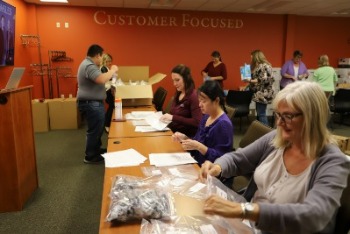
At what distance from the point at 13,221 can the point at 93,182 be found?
0.94m

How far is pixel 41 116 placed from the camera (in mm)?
5430

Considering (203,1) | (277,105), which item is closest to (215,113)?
(277,105)

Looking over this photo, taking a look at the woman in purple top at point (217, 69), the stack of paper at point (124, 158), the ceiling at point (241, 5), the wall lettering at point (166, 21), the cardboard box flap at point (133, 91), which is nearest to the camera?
the stack of paper at point (124, 158)

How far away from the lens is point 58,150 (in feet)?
14.3

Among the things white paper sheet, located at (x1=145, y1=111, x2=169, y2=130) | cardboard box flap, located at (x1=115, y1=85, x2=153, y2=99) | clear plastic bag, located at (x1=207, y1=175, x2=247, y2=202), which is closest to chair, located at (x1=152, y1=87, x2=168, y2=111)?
cardboard box flap, located at (x1=115, y1=85, x2=153, y2=99)

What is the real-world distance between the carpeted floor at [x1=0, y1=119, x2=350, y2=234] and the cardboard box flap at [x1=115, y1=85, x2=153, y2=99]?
101 cm

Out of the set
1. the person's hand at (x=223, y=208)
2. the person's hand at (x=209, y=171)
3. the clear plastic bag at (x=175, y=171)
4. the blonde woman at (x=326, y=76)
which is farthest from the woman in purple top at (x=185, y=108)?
the blonde woman at (x=326, y=76)

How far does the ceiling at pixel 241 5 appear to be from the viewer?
230 inches

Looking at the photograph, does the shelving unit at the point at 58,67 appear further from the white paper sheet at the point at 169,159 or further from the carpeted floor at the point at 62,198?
the white paper sheet at the point at 169,159

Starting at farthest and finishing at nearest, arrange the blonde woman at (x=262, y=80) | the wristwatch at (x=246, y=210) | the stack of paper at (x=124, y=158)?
the blonde woman at (x=262, y=80) → the stack of paper at (x=124, y=158) → the wristwatch at (x=246, y=210)

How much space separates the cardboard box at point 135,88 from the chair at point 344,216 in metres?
3.07

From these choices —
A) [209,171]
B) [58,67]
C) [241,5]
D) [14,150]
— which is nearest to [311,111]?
[209,171]

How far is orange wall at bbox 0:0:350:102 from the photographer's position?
6.19m

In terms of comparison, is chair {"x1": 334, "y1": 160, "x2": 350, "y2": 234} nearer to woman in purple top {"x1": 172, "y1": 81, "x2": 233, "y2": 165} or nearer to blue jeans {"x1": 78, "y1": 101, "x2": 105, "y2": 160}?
woman in purple top {"x1": 172, "y1": 81, "x2": 233, "y2": 165}
